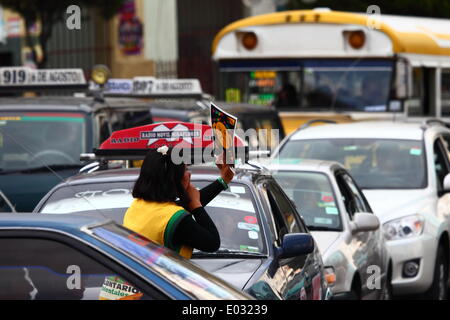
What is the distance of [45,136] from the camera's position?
10805 millimetres

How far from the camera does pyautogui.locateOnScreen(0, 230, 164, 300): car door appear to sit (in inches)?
155

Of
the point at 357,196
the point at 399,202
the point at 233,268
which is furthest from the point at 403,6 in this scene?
the point at 233,268

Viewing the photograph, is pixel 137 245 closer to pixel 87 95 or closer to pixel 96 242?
pixel 96 242

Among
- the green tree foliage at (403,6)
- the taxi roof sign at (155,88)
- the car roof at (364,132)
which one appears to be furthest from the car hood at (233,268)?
the green tree foliage at (403,6)

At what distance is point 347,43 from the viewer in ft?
55.4

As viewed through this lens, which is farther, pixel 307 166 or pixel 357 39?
pixel 357 39

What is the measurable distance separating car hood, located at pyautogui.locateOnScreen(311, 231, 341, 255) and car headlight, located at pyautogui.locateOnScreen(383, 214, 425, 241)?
4.59 ft

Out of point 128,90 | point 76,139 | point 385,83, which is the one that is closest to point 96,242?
point 76,139

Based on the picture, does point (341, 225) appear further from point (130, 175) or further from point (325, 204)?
point (130, 175)

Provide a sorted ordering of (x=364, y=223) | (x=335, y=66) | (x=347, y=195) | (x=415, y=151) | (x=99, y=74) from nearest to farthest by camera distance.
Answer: (x=364, y=223), (x=347, y=195), (x=415, y=151), (x=99, y=74), (x=335, y=66)

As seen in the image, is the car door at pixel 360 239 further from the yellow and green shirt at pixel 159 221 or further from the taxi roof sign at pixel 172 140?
the yellow and green shirt at pixel 159 221

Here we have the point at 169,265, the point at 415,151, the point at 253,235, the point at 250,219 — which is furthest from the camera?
the point at 415,151

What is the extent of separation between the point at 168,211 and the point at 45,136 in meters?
5.58

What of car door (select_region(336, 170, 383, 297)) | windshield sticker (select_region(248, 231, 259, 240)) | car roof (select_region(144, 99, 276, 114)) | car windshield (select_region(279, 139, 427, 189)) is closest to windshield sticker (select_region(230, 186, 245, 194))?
windshield sticker (select_region(248, 231, 259, 240))
